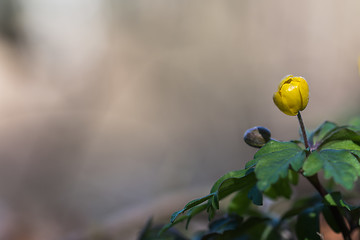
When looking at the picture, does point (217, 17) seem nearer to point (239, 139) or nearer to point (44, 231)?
point (239, 139)

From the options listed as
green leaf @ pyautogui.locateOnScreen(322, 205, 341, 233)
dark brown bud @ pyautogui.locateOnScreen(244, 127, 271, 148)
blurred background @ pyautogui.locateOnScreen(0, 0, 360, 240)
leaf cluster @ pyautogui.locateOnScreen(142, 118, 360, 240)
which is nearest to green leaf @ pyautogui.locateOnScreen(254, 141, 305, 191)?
leaf cluster @ pyautogui.locateOnScreen(142, 118, 360, 240)

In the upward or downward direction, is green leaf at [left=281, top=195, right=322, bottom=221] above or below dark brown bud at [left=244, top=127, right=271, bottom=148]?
below

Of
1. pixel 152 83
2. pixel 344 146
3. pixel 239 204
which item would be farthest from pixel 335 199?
pixel 152 83

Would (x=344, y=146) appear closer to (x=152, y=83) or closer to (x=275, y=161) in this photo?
(x=275, y=161)

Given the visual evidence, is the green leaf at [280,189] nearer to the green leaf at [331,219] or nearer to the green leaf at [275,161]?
the green leaf at [331,219]

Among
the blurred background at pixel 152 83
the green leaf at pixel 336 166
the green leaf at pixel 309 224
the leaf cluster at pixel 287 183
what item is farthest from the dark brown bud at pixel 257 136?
the blurred background at pixel 152 83

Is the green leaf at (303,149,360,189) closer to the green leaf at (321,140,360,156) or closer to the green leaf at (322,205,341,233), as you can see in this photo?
the green leaf at (321,140,360,156)
